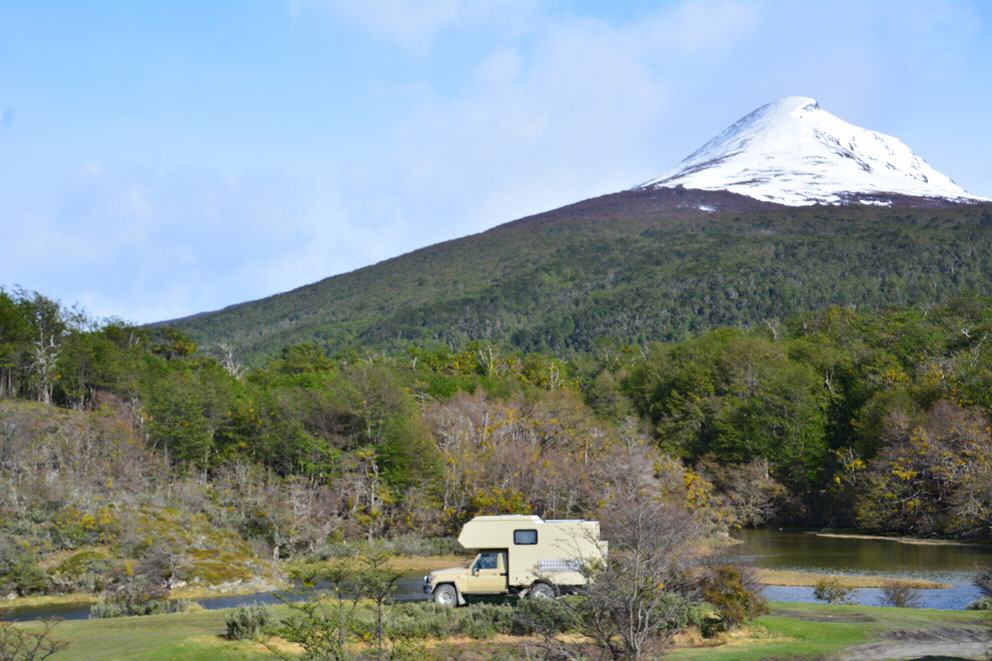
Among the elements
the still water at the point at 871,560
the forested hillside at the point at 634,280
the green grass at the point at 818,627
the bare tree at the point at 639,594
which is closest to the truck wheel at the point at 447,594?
the bare tree at the point at 639,594

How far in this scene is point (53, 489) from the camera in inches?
1901

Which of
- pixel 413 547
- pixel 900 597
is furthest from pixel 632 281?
pixel 900 597

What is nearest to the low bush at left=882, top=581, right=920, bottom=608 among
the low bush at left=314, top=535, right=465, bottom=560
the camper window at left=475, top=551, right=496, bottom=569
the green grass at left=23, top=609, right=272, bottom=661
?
the camper window at left=475, top=551, right=496, bottom=569

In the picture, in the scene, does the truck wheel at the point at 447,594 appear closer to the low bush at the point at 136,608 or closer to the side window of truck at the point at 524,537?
the side window of truck at the point at 524,537

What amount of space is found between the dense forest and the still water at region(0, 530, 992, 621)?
9.91ft

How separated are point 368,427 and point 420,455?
13.7ft

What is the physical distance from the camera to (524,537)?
2889cm

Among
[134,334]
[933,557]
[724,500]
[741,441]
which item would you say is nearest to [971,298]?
[741,441]

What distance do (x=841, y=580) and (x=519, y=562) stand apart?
19.1 m

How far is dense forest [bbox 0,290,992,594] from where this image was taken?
4872cm

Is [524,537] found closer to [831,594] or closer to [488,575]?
[488,575]

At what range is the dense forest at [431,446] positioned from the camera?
48.7 m

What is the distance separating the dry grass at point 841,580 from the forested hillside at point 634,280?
8155 centimetres

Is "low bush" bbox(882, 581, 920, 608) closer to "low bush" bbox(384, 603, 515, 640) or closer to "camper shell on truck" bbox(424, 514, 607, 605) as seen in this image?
"camper shell on truck" bbox(424, 514, 607, 605)
